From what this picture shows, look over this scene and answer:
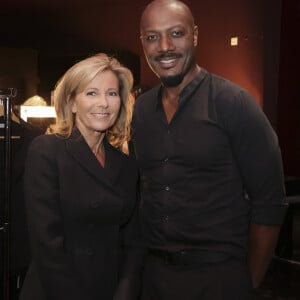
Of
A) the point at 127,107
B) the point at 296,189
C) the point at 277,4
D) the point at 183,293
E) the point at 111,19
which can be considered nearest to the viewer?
the point at 183,293

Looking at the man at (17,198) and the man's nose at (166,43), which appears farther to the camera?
the man at (17,198)

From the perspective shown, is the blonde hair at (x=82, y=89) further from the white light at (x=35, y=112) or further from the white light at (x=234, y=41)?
the white light at (x=234, y=41)

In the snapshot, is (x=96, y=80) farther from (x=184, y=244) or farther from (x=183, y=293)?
A: (x=183, y=293)

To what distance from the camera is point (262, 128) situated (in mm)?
1879

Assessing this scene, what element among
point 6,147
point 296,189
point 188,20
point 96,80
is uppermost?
point 188,20

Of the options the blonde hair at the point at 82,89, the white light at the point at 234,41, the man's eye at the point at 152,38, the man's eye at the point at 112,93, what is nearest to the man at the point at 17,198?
the blonde hair at the point at 82,89

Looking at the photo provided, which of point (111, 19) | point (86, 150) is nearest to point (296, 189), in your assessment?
point (86, 150)

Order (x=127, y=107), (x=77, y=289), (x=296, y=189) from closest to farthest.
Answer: (x=77, y=289)
(x=127, y=107)
(x=296, y=189)

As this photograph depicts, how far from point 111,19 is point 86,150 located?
22.7 ft

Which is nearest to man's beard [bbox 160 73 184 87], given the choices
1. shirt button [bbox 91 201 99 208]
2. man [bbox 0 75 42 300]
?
shirt button [bbox 91 201 99 208]

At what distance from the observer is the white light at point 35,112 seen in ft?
18.6

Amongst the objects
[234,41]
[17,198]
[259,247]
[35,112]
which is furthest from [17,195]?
[234,41]

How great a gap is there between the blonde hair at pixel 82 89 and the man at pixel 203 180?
156 millimetres

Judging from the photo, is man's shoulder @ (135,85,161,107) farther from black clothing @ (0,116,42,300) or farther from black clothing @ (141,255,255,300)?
black clothing @ (0,116,42,300)
